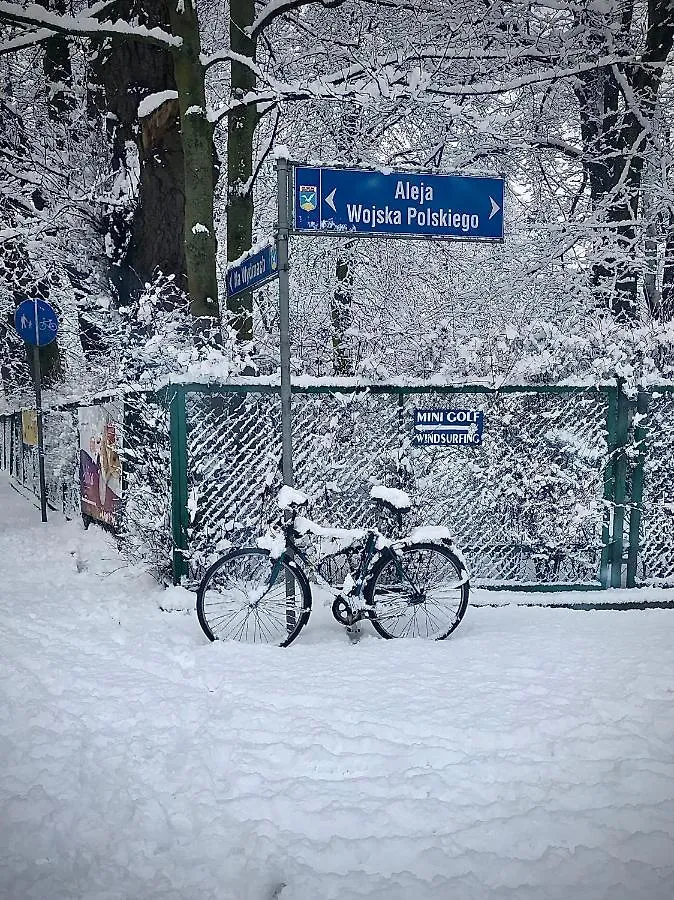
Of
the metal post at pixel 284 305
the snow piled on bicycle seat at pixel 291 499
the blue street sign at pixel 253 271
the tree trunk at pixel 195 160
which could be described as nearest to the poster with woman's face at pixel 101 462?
the tree trunk at pixel 195 160

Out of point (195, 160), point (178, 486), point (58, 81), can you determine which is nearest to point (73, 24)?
point (195, 160)

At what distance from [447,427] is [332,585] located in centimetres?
185

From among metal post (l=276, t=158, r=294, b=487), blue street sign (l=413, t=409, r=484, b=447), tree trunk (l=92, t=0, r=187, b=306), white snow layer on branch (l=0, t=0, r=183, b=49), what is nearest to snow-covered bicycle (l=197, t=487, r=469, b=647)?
metal post (l=276, t=158, r=294, b=487)

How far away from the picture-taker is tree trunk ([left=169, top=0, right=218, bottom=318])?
306 inches

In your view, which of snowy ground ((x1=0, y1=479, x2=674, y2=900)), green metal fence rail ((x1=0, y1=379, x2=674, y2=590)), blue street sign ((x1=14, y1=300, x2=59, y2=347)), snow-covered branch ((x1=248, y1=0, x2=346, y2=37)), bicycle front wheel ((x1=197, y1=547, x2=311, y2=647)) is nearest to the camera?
snowy ground ((x1=0, y1=479, x2=674, y2=900))

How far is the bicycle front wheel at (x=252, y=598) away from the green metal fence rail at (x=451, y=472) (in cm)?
91

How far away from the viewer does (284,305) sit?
5.41 meters

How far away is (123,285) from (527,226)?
5664 millimetres

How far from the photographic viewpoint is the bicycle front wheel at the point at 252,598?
516 cm

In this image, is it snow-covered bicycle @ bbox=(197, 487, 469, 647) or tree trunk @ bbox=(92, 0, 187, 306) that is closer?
snow-covered bicycle @ bbox=(197, 487, 469, 647)

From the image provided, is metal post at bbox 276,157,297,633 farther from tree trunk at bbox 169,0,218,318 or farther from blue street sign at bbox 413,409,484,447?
tree trunk at bbox 169,0,218,318

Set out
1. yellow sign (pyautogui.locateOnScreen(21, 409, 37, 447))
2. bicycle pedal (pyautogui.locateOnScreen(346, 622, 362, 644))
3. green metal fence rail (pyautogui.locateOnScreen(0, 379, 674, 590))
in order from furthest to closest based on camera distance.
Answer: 1. yellow sign (pyautogui.locateOnScreen(21, 409, 37, 447))
2. green metal fence rail (pyautogui.locateOnScreen(0, 379, 674, 590))
3. bicycle pedal (pyautogui.locateOnScreen(346, 622, 362, 644))

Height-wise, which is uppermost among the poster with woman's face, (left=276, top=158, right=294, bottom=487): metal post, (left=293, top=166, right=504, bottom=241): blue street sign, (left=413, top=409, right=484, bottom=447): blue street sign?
(left=293, top=166, right=504, bottom=241): blue street sign

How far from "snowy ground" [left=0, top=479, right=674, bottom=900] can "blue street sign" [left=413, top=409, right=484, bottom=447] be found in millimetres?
1639
